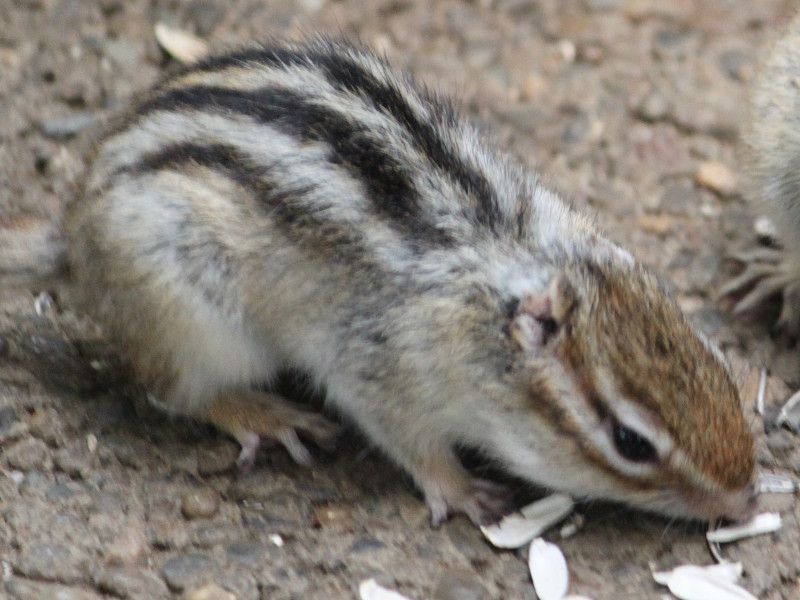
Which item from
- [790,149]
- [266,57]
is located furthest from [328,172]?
[790,149]

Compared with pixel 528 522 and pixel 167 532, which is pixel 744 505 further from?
pixel 167 532

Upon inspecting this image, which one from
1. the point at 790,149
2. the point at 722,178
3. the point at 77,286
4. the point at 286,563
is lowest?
the point at 286,563

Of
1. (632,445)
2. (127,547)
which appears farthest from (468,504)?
(127,547)

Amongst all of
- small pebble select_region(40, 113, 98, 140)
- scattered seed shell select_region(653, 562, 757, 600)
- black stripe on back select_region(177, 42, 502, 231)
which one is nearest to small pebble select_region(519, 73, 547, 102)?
black stripe on back select_region(177, 42, 502, 231)

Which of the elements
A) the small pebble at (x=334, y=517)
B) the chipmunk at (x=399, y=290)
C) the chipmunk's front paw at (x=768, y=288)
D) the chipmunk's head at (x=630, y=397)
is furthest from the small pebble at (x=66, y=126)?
the chipmunk's front paw at (x=768, y=288)

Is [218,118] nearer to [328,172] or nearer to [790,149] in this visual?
[328,172]

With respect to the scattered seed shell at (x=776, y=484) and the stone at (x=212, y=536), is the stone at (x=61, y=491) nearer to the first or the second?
the stone at (x=212, y=536)
